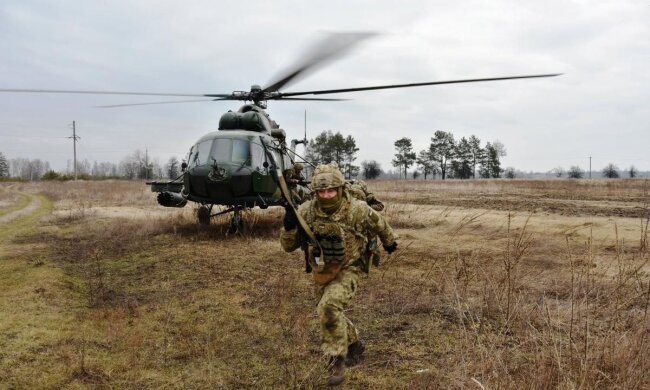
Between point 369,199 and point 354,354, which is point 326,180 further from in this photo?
point 354,354

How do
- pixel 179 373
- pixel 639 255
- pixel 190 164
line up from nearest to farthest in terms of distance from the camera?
Answer: pixel 179 373, pixel 639 255, pixel 190 164

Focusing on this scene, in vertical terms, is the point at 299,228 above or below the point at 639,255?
above

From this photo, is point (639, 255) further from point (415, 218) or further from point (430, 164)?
point (430, 164)

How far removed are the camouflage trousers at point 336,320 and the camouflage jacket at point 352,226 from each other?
0.82ft

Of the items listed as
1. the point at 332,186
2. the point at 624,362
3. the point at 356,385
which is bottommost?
the point at 356,385

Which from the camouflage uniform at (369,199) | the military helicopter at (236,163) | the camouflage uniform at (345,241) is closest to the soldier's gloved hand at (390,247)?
the camouflage uniform at (345,241)

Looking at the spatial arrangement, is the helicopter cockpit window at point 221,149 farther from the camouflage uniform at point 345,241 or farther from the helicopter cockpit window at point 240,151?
the camouflage uniform at point 345,241

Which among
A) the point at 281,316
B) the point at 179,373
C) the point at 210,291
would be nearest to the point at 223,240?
the point at 210,291

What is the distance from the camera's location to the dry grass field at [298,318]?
305 cm

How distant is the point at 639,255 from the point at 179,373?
648 centimetres

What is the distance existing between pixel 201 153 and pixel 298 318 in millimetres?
5700

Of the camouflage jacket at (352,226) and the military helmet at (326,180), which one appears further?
the camouflage jacket at (352,226)

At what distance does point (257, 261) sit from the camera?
25.2 ft

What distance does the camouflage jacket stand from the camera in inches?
146
